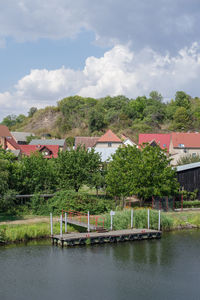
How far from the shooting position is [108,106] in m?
128

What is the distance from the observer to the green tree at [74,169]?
140ft

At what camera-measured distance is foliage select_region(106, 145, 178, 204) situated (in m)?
39.9

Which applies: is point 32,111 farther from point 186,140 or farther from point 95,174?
point 95,174

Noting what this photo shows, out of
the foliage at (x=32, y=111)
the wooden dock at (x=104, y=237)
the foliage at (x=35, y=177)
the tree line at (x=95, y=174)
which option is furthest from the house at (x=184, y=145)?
the foliage at (x=32, y=111)

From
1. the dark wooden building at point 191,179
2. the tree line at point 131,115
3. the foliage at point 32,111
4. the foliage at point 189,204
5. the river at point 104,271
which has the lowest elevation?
the river at point 104,271

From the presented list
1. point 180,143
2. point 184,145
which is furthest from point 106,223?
point 180,143

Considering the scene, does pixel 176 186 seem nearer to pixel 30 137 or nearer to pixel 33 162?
pixel 33 162

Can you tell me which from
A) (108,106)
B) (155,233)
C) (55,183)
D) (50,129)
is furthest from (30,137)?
(155,233)

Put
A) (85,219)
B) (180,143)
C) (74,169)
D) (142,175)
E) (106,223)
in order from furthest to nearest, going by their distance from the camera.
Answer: (180,143) < (74,169) < (142,175) < (85,219) < (106,223)

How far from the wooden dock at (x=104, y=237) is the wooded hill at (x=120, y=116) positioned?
2851 inches

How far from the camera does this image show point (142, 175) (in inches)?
1580

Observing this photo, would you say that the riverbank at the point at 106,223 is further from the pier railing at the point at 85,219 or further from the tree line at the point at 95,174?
the tree line at the point at 95,174

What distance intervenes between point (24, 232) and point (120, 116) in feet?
290

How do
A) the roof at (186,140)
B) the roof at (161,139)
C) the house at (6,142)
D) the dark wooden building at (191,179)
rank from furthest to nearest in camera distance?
the house at (6,142) < the roof at (161,139) < the roof at (186,140) < the dark wooden building at (191,179)
